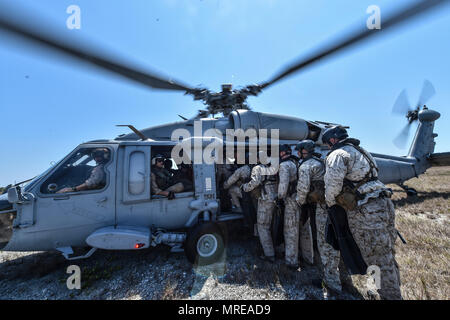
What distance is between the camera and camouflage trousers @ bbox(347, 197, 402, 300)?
192 centimetres

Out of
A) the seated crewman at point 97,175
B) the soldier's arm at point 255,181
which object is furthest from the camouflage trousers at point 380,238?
the seated crewman at point 97,175

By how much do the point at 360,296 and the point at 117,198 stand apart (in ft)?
11.9

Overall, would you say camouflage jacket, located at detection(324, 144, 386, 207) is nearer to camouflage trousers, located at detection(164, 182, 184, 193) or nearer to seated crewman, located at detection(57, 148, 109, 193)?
camouflage trousers, located at detection(164, 182, 184, 193)

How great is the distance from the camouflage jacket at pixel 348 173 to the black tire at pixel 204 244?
71.6 inches

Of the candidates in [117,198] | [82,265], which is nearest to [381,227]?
[117,198]

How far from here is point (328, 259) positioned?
7.79 ft

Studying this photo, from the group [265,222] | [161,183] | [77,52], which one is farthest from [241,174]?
[77,52]

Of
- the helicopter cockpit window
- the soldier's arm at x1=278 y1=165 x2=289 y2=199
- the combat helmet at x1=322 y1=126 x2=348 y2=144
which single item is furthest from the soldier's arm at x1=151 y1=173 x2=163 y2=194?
the combat helmet at x1=322 y1=126 x2=348 y2=144

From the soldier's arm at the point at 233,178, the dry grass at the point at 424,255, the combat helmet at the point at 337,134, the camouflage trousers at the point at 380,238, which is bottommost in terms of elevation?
the dry grass at the point at 424,255

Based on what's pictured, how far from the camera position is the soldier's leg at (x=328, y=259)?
2297 mm

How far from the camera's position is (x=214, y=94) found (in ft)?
14.1

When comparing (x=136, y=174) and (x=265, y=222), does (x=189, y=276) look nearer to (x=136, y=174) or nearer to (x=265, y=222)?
(x=265, y=222)

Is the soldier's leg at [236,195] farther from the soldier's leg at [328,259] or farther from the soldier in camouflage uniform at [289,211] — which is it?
the soldier's leg at [328,259]
